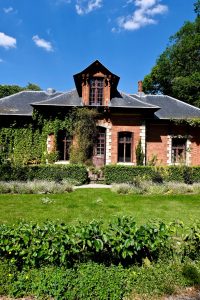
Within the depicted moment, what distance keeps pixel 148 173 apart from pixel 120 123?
430 cm

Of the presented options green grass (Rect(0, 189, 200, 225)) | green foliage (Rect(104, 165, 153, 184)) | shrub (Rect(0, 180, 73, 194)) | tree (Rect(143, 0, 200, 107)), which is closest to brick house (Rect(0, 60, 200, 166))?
green foliage (Rect(104, 165, 153, 184))

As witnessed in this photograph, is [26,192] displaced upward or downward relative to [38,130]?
downward

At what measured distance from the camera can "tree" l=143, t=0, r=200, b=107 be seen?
27266 mm

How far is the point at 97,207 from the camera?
7.73 m

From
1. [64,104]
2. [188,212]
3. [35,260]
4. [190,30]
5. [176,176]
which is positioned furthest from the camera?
[190,30]

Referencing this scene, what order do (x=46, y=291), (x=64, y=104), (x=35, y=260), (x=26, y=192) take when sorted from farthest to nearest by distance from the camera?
(x=64, y=104) < (x=26, y=192) < (x=35, y=260) < (x=46, y=291)

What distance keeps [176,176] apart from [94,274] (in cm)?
1005

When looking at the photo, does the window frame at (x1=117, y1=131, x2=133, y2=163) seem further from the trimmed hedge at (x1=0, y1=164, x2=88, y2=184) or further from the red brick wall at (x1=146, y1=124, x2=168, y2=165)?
the trimmed hedge at (x1=0, y1=164, x2=88, y2=184)

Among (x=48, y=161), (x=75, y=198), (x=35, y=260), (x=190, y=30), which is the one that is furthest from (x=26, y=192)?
(x=190, y=30)

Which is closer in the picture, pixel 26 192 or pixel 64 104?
pixel 26 192

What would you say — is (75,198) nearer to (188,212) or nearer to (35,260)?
(188,212)

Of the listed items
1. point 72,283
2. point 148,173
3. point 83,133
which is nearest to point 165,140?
point 148,173

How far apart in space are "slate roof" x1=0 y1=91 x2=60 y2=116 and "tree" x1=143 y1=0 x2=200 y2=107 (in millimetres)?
16735

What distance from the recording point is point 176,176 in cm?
1238
